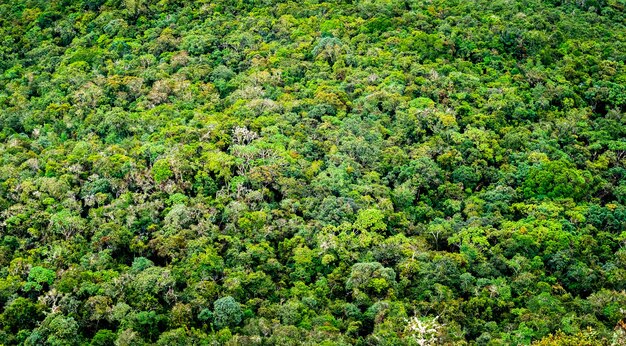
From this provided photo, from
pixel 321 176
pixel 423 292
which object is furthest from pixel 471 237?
pixel 321 176

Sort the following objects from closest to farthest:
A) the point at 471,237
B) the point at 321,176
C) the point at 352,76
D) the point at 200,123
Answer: the point at 471,237
the point at 321,176
the point at 200,123
the point at 352,76

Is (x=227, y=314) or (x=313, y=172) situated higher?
(x=313, y=172)

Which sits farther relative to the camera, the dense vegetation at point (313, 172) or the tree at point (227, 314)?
the dense vegetation at point (313, 172)

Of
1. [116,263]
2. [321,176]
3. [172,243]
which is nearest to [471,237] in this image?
[321,176]

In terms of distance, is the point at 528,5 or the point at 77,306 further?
the point at 528,5

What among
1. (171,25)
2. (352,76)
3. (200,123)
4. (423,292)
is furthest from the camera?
(171,25)

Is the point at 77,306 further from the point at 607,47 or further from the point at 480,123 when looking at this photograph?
the point at 607,47

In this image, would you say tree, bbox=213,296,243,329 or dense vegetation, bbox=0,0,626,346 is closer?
tree, bbox=213,296,243,329

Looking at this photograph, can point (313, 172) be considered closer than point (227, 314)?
No
